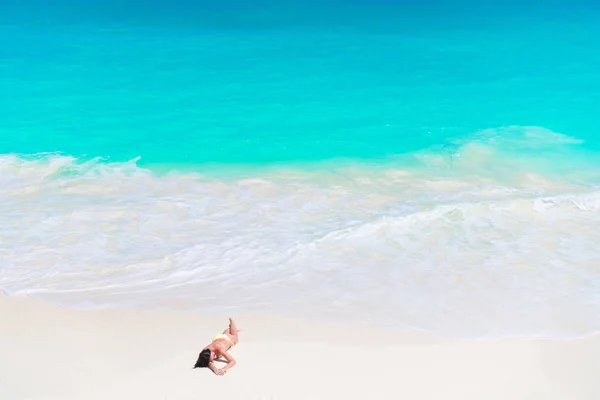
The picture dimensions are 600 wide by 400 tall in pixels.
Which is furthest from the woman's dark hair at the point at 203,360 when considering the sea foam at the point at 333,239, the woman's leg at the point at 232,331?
the sea foam at the point at 333,239

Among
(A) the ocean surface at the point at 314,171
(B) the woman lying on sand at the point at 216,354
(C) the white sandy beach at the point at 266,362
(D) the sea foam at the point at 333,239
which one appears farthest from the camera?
→ (A) the ocean surface at the point at 314,171

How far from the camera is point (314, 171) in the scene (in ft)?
25.7

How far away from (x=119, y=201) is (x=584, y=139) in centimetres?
613

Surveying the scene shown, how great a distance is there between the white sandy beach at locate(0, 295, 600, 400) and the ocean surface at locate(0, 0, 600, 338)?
0.20 meters

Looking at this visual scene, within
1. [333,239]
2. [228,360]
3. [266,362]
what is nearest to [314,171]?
[333,239]

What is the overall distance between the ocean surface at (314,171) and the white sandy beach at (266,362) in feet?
0.67

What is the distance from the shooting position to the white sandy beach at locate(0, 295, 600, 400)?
3.85 meters

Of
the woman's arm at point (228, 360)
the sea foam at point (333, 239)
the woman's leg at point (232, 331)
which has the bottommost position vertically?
the woman's arm at point (228, 360)

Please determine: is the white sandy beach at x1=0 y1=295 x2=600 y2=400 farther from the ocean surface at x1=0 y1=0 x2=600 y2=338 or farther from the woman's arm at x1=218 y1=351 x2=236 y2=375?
the ocean surface at x1=0 y1=0 x2=600 y2=338

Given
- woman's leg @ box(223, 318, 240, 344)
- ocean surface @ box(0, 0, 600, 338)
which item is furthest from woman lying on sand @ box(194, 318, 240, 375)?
ocean surface @ box(0, 0, 600, 338)

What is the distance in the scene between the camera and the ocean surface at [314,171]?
5.06m

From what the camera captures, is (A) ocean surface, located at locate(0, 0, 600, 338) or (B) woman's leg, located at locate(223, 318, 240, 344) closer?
(B) woman's leg, located at locate(223, 318, 240, 344)

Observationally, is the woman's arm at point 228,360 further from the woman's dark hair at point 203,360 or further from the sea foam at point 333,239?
the sea foam at point 333,239

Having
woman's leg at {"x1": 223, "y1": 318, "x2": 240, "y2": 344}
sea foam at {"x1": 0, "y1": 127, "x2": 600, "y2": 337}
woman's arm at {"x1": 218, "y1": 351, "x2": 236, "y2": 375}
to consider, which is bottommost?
woman's arm at {"x1": 218, "y1": 351, "x2": 236, "y2": 375}
